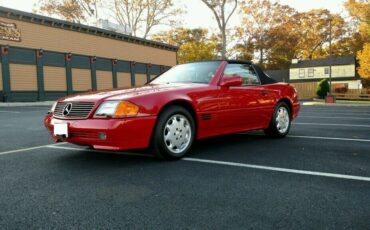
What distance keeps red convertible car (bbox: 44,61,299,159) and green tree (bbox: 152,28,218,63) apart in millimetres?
42361

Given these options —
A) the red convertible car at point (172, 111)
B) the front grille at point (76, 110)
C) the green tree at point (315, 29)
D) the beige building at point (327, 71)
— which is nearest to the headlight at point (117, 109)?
the red convertible car at point (172, 111)

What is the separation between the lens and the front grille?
4.37m

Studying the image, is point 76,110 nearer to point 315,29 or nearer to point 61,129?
point 61,129

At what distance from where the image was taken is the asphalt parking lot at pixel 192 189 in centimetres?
264

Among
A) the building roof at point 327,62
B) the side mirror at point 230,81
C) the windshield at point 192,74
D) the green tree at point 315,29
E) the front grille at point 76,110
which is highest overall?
the green tree at point 315,29

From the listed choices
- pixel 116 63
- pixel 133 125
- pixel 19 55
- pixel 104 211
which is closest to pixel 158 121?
pixel 133 125

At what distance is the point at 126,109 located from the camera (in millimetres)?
4242

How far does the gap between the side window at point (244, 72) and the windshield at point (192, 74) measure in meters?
0.21

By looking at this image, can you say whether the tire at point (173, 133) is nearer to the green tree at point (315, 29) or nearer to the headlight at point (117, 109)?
the headlight at point (117, 109)

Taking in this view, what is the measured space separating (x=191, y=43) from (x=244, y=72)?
46.4 metres

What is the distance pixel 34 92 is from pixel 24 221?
24.4 metres

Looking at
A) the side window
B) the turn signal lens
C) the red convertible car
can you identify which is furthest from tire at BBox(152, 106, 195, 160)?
the side window

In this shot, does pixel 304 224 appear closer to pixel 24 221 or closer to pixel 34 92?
pixel 24 221

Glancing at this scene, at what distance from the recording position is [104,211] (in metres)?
2.83
